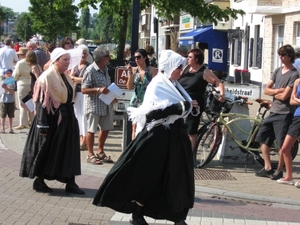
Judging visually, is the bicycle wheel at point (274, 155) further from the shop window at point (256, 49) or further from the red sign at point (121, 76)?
the shop window at point (256, 49)

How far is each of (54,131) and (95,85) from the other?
6.86 ft

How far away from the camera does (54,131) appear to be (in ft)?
25.7

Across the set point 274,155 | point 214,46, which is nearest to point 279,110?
point 274,155

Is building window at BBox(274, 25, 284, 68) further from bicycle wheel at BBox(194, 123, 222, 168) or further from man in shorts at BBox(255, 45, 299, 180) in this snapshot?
man in shorts at BBox(255, 45, 299, 180)

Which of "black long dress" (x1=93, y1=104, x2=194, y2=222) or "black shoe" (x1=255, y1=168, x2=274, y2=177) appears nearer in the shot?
"black long dress" (x1=93, y1=104, x2=194, y2=222)

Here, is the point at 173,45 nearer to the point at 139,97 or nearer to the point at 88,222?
the point at 139,97

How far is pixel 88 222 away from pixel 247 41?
2793 centimetres

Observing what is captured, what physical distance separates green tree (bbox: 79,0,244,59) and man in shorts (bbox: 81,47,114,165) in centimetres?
462

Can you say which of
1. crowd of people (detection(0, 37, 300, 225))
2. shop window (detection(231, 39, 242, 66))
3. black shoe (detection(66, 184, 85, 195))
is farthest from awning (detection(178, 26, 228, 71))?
black shoe (detection(66, 184, 85, 195))

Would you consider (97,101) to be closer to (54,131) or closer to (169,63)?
(54,131)

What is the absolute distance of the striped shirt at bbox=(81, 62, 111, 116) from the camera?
9781 millimetres

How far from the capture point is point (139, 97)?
31.5ft

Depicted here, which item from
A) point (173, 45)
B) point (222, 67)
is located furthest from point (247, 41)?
point (173, 45)

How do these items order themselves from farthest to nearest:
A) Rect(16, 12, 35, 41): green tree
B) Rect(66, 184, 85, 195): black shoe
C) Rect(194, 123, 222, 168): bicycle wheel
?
1. Rect(16, 12, 35, 41): green tree
2. Rect(194, 123, 222, 168): bicycle wheel
3. Rect(66, 184, 85, 195): black shoe
